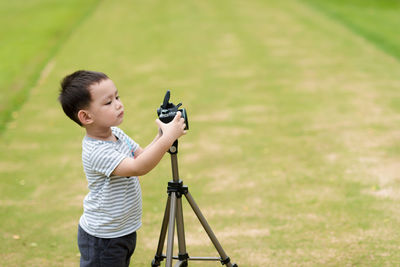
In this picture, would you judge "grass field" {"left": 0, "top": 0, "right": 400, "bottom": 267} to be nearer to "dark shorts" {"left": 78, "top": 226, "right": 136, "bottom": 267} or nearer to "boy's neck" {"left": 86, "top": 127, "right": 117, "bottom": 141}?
"dark shorts" {"left": 78, "top": 226, "right": 136, "bottom": 267}

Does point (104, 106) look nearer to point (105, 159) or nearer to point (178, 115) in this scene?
point (105, 159)

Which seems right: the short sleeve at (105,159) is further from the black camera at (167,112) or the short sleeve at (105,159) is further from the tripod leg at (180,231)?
the tripod leg at (180,231)

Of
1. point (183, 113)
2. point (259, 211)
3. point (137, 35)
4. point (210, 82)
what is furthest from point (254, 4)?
point (183, 113)

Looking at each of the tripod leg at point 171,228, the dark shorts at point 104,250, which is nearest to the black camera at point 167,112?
the tripod leg at point 171,228

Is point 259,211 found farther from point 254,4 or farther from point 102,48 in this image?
point 254,4

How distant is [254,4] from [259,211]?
42.5 ft

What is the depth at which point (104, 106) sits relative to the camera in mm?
2822

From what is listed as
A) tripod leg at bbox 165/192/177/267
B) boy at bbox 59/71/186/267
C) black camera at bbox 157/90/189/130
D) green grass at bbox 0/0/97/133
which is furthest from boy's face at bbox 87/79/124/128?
green grass at bbox 0/0/97/133

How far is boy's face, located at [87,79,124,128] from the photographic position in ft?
9.22

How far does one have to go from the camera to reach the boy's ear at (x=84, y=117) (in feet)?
9.29

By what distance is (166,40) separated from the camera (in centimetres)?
1280

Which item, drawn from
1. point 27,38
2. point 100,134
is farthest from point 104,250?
point 27,38

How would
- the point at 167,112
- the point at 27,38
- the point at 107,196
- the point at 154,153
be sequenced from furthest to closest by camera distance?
the point at 27,38 → the point at 107,196 → the point at 167,112 → the point at 154,153

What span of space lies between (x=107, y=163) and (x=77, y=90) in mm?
412
